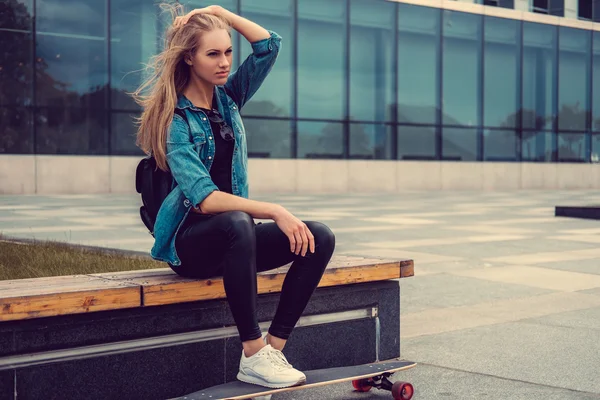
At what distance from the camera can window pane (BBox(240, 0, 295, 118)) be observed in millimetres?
26062

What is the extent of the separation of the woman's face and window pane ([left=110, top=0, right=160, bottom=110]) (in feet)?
66.3

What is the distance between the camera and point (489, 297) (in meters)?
6.58

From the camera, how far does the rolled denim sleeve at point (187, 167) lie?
11.9 feet

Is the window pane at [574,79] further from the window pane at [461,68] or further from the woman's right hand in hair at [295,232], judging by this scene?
the woman's right hand in hair at [295,232]

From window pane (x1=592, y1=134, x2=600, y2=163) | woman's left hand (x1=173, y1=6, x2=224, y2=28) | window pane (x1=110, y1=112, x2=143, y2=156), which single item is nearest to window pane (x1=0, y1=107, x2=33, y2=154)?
window pane (x1=110, y1=112, x2=143, y2=156)

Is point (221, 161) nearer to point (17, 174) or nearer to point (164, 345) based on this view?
point (164, 345)

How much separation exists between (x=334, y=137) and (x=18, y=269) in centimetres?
2149

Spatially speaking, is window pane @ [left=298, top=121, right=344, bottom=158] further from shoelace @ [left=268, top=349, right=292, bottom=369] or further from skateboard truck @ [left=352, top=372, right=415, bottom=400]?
shoelace @ [left=268, top=349, right=292, bottom=369]

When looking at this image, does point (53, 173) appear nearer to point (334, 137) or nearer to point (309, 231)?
point (334, 137)

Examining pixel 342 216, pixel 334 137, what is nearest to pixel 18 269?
pixel 342 216

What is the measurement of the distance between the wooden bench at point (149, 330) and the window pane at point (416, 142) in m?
24.8

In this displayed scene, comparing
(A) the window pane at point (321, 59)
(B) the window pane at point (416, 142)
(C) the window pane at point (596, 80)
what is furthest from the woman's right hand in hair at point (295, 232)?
(C) the window pane at point (596, 80)

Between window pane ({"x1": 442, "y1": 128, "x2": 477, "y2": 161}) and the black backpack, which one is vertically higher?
window pane ({"x1": 442, "y1": 128, "x2": 477, "y2": 161})

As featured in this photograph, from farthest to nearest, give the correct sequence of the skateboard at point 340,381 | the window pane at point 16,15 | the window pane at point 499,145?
the window pane at point 499,145, the window pane at point 16,15, the skateboard at point 340,381
